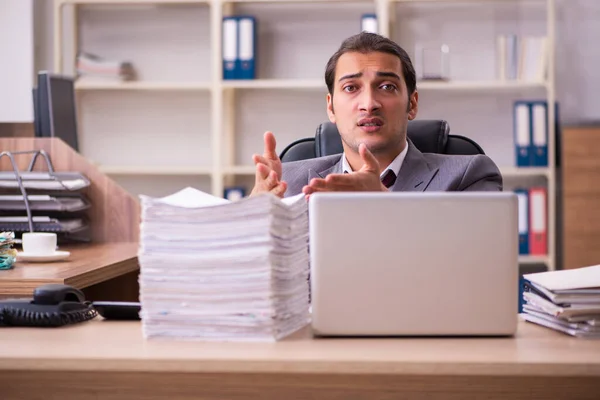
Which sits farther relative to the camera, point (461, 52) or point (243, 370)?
point (461, 52)

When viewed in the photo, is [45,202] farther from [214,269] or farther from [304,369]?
[304,369]

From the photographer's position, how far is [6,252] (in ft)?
6.59

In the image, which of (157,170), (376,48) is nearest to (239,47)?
(157,170)

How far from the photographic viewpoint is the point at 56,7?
14.1ft

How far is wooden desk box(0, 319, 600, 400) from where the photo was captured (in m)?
1.03

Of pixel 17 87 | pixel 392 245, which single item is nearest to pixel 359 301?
pixel 392 245

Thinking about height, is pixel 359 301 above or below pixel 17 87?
below

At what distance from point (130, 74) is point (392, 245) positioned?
11.7 ft

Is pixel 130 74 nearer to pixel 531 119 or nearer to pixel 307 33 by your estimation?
pixel 307 33

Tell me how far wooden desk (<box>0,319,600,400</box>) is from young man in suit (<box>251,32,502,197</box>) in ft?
3.02

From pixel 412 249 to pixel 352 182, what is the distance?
0.24m

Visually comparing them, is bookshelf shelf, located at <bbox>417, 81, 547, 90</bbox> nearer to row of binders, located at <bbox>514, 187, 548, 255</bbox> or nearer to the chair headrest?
row of binders, located at <bbox>514, 187, 548, 255</bbox>

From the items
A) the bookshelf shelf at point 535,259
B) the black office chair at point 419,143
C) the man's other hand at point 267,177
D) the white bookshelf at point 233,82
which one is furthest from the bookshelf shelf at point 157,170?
the man's other hand at point 267,177

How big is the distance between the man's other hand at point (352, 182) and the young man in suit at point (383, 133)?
22.9 inches
